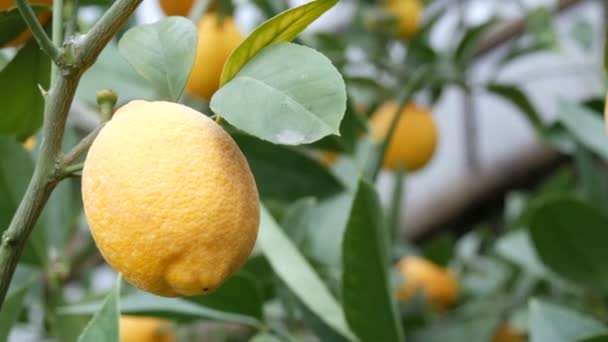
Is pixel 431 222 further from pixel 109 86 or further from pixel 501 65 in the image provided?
pixel 109 86

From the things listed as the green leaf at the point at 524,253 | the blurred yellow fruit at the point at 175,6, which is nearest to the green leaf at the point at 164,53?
the blurred yellow fruit at the point at 175,6

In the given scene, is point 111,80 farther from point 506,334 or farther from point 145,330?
point 506,334

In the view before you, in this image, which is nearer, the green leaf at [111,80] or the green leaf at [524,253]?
the green leaf at [111,80]

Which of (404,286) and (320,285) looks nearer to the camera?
(320,285)

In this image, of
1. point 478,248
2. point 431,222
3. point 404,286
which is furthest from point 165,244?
point 431,222

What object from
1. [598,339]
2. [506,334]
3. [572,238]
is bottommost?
[506,334]

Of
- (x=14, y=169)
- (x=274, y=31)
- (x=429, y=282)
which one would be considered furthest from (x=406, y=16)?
(x=274, y=31)

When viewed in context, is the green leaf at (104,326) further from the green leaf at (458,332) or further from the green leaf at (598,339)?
the green leaf at (458,332)
